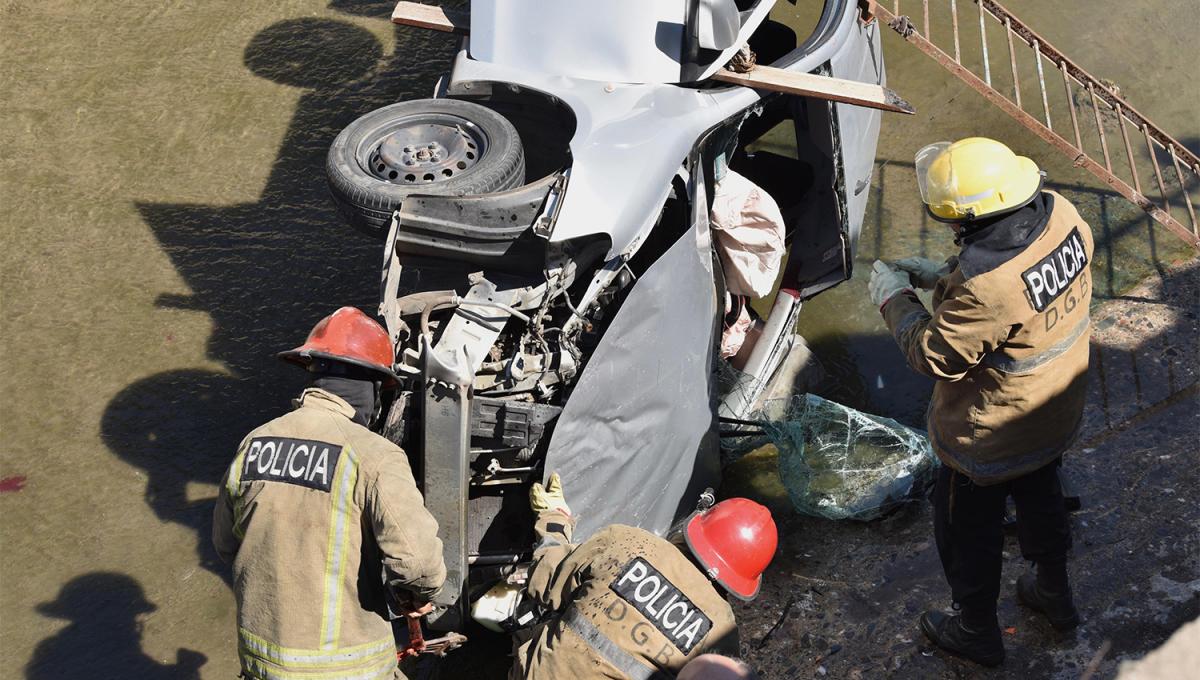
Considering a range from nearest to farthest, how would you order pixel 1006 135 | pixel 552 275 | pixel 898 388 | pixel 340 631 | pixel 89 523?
1. pixel 340 631
2. pixel 552 275
3. pixel 89 523
4. pixel 898 388
5. pixel 1006 135

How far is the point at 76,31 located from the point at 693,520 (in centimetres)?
572

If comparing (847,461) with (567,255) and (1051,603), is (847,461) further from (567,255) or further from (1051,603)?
(567,255)

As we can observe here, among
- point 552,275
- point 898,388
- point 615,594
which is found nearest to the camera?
point 615,594

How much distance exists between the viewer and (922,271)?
4258 mm

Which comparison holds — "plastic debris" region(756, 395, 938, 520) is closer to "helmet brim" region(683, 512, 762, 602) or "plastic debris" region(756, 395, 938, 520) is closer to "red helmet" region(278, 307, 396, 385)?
"helmet brim" region(683, 512, 762, 602)

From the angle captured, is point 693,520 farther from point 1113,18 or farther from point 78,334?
point 1113,18

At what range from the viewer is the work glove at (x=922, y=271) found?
4250mm

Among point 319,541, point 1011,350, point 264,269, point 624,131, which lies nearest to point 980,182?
point 1011,350

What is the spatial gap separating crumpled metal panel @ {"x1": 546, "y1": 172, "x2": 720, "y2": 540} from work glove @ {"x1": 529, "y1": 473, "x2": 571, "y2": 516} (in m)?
0.04

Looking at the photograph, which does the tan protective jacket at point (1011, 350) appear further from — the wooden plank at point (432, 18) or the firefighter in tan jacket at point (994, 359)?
the wooden plank at point (432, 18)

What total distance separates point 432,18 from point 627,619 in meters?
2.95

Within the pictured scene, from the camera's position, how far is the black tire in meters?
4.24

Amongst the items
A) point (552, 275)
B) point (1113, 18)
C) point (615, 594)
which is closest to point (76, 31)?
point (552, 275)

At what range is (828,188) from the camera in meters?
5.15
